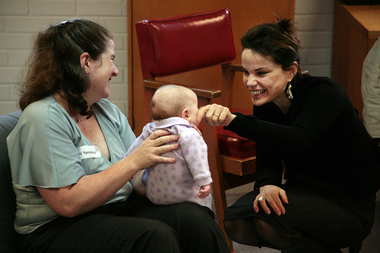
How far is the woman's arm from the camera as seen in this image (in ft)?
3.73

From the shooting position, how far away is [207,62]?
243 centimetres

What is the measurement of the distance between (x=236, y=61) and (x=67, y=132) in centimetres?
213

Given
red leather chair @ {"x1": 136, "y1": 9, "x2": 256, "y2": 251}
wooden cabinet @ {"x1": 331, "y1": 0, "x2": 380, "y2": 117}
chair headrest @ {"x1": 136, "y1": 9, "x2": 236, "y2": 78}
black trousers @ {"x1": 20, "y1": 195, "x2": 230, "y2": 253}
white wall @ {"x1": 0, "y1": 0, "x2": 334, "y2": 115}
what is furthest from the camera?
white wall @ {"x1": 0, "y1": 0, "x2": 334, "y2": 115}

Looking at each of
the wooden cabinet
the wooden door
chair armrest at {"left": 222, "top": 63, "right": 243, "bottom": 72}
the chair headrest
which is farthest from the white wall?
chair armrest at {"left": 222, "top": 63, "right": 243, "bottom": 72}

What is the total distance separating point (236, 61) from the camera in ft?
10.3

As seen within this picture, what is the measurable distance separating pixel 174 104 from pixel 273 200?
483mm

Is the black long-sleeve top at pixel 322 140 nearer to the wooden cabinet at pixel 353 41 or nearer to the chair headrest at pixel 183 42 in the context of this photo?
the chair headrest at pixel 183 42

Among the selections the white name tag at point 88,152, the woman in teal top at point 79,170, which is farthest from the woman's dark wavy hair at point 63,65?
the white name tag at point 88,152

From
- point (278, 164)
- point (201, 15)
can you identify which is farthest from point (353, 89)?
point (278, 164)

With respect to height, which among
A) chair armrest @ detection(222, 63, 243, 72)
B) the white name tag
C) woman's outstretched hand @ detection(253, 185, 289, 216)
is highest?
chair armrest @ detection(222, 63, 243, 72)

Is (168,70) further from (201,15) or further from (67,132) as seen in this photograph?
(67,132)

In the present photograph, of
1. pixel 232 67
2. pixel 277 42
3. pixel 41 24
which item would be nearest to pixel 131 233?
pixel 277 42

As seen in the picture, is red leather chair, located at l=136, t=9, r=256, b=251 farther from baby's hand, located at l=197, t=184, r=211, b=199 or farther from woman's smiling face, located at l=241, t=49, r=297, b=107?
baby's hand, located at l=197, t=184, r=211, b=199

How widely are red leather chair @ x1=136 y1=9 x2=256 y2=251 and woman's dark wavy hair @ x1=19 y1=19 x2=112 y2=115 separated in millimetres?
691
